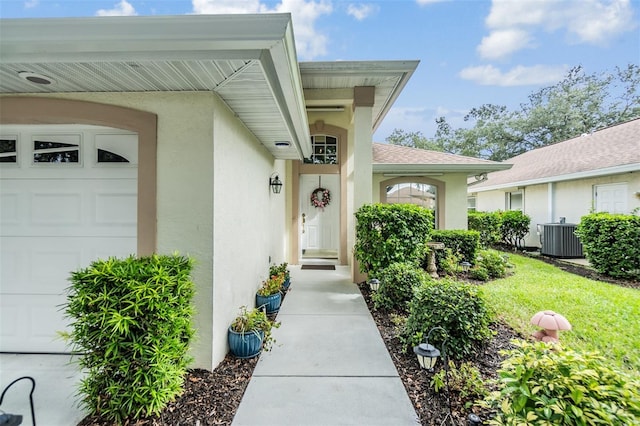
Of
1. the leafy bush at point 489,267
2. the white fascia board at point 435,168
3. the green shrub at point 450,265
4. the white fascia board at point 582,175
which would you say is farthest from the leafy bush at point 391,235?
the white fascia board at point 582,175

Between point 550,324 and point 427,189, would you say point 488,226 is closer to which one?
point 427,189

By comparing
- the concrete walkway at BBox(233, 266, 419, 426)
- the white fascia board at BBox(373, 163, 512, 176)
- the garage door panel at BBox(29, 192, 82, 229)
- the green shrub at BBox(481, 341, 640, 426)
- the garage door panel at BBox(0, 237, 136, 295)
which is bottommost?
the concrete walkway at BBox(233, 266, 419, 426)

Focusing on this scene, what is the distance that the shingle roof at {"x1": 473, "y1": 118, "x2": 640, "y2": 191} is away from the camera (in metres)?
8.70

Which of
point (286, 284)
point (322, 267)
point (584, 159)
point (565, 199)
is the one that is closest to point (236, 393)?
point (286, 284)

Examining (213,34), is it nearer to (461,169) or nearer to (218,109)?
(218,109)

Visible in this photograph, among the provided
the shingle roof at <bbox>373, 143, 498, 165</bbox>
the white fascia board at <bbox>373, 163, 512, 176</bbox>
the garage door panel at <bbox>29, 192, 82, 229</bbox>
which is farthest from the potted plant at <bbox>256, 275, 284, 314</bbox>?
the shingle roof at <bbox>373, 143, 498, 165</bbox>

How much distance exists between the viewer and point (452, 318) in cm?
321

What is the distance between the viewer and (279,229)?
7535mm

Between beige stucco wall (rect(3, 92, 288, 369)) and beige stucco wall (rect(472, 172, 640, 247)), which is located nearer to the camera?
beige stucco wall (rect(3, 92, 288, 369))

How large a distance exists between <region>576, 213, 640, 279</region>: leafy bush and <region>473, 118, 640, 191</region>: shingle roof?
6.71 feet

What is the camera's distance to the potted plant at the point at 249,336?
11.0 ft

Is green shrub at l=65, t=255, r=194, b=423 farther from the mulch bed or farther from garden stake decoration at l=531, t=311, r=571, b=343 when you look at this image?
garden stake decoration at l=531, t=311, r=571, b=343

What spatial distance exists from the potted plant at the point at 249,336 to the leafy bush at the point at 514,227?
1158 centimetres

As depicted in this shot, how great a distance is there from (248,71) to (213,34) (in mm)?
440
